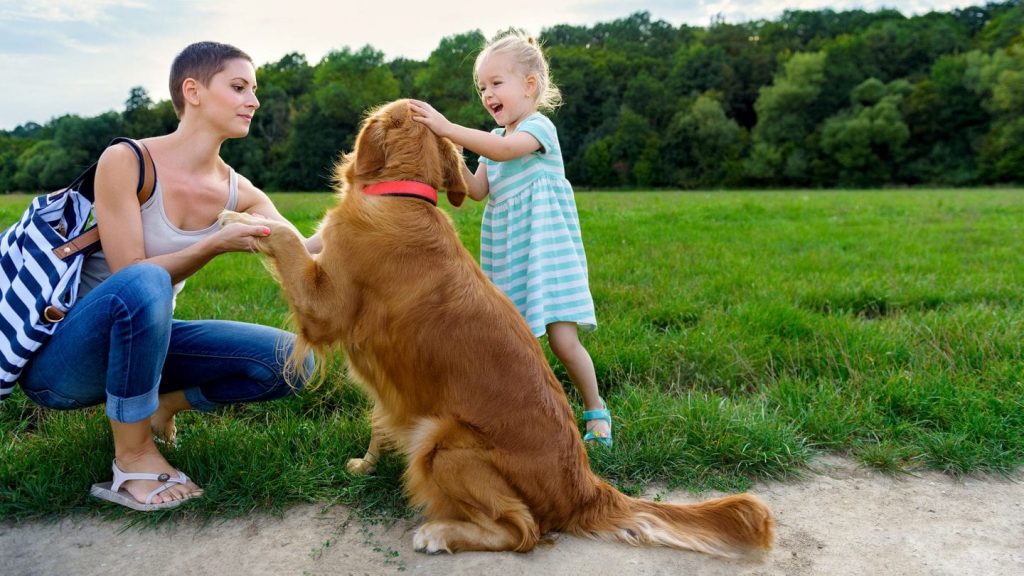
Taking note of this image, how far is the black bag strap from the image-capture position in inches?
124

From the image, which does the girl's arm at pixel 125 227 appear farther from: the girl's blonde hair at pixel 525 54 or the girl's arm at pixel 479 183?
the girl's blonde hair at pixel 525 54

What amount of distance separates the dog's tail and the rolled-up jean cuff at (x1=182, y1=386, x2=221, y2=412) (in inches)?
78.7

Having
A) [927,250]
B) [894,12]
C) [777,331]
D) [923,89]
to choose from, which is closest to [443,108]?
[923,89]

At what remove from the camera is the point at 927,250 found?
9328 mm

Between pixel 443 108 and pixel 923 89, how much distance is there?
111 ft

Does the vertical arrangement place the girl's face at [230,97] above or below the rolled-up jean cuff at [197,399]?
above

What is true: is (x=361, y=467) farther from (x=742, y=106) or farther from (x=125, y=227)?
(x=742, y=106)

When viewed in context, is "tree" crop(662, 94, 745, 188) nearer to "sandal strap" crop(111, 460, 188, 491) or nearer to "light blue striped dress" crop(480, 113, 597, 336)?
"light blue striped dress" crop(480, 113, 597, 336)

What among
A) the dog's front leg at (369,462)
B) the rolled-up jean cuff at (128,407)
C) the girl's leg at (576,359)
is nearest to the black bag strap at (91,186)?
the rolled-up jean cuff at (128,407)

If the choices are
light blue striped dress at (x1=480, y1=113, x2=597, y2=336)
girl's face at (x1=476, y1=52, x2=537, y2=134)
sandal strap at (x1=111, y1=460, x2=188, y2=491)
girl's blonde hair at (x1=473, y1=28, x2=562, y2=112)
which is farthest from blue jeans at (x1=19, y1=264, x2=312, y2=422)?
girl's blonde hair at (x1=473, y1=28, x2=562, y2=112)

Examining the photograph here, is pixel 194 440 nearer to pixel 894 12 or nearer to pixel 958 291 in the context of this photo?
pixel 958 291

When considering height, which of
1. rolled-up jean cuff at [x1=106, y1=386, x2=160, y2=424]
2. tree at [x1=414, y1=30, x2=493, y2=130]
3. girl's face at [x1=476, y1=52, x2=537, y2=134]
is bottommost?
rolled-up jean cuff at [x1=106, y1=386, x2=160, y2=424]

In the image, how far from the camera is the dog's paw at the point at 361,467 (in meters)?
3.49

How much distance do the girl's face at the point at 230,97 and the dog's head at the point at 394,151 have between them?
0.54 m
